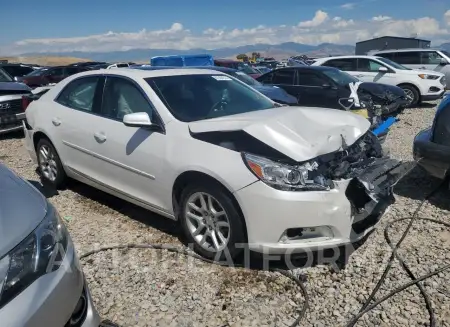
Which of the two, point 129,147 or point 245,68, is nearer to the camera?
point 129,147

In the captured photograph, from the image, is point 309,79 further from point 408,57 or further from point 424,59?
point 424,59

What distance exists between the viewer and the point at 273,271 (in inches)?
120

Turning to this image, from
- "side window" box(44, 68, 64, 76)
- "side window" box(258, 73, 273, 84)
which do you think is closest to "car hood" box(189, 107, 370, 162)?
"side window" box(258, 73, 273, 84)

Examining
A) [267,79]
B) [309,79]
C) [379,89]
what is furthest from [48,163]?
[379,89]

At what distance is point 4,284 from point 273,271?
2.00 meters

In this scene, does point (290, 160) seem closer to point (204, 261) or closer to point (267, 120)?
point (267, 120)

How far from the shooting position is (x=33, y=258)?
5.51 ft

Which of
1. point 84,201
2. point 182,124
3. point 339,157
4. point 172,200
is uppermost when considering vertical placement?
point 182,124

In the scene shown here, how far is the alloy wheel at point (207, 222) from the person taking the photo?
3021 millimetres

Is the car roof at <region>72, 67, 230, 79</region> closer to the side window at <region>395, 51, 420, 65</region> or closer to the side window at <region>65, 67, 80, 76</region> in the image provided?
the side window at <region>395, 51, 420, 65</region>

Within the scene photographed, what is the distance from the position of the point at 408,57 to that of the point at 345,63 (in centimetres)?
371

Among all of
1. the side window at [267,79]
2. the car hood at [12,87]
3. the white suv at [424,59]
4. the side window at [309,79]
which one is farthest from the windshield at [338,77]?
the car hood at [12,87]

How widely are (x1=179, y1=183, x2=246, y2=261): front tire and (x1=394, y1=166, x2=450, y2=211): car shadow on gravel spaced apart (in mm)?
2524

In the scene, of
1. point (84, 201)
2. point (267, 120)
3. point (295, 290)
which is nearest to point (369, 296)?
point (295, 290)
